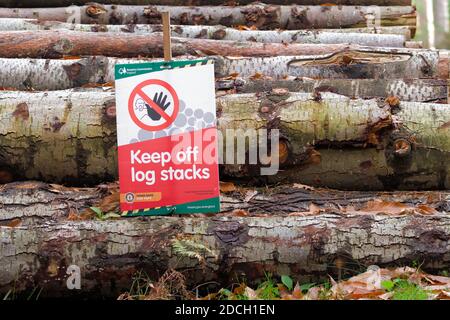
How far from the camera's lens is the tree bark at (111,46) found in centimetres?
661

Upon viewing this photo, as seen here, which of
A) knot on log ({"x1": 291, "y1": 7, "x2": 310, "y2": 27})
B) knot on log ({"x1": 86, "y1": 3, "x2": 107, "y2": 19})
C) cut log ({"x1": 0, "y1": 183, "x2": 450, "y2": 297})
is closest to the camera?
cut log ({"x1": 0, "y1": 183, "x2": 450, "y2": 297})

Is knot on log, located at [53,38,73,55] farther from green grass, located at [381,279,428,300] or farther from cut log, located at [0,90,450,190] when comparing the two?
green grass, located at [381,279,428,300]

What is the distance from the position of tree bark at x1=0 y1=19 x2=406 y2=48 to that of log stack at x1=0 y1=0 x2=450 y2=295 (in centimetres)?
57

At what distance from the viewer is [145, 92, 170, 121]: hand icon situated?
4.30m

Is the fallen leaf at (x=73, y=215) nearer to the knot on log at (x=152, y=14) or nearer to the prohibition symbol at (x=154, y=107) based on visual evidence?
the prohibition symbol at (x=154, y=107)

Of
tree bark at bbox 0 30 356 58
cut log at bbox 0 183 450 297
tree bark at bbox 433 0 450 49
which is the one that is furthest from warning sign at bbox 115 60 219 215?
tree bark at bbox 433 0 450 49

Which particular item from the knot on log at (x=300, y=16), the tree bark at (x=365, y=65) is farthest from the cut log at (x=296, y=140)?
the knot on log at (x=300, y=16)

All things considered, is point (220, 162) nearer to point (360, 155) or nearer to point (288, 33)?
point (360, 155)

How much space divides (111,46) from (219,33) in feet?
4.31

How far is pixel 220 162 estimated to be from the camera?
482cm

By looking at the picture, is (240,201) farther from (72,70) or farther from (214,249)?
(72,70)

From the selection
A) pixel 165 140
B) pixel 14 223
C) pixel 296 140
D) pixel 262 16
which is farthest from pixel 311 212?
pixel 262 16

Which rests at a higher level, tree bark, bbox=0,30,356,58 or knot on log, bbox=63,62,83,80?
tree bark, bbox=0,30,356,58
